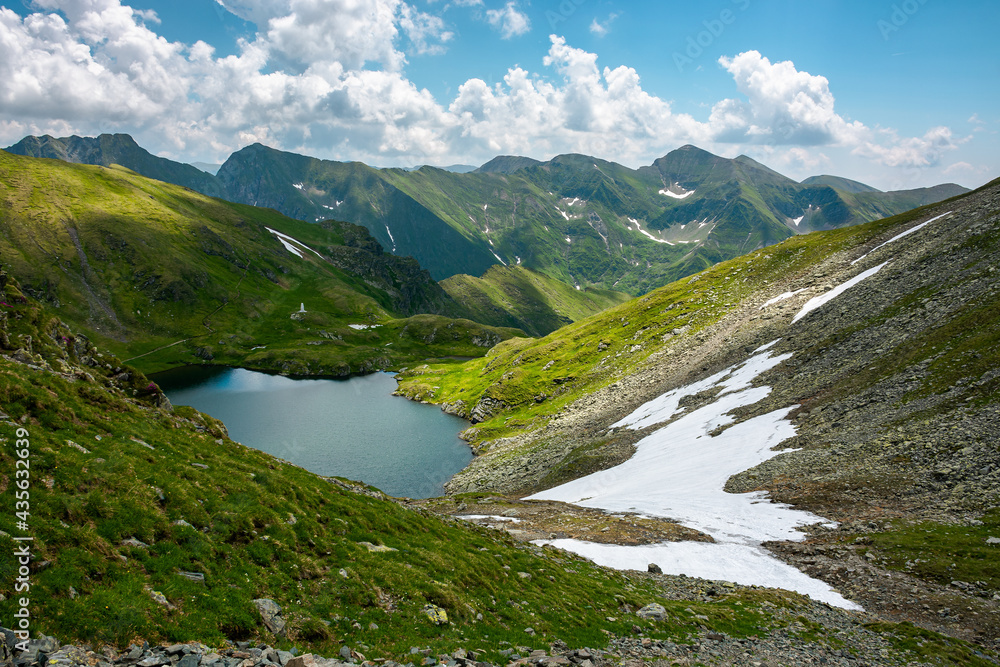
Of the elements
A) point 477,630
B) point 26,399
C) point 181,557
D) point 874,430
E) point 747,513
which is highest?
point 26,399

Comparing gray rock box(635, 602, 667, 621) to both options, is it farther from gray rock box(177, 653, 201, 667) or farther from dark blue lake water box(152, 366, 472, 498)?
dark blue lake water box(152, 366, 472, 498)

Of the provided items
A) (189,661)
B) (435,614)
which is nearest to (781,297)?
(435,614)

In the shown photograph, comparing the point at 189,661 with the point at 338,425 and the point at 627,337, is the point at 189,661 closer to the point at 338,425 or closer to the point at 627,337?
the point at 338,425

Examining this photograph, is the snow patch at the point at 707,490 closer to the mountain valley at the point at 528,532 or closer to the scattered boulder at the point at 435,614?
the mountain valley at the point at 528,532

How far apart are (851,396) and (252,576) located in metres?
55.9

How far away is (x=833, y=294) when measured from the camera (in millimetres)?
84000

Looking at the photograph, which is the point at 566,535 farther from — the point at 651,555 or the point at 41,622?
the point at 41,622

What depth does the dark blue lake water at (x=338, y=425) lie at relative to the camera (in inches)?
3538

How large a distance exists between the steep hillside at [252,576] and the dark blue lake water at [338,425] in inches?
2394

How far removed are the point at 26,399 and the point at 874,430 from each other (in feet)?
187

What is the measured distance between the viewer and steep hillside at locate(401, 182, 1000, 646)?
28.9 metres

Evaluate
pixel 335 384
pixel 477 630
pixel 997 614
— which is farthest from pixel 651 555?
pixel 335 384

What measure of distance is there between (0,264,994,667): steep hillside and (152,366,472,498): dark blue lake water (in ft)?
199

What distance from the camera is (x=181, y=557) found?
13406 millimetres
